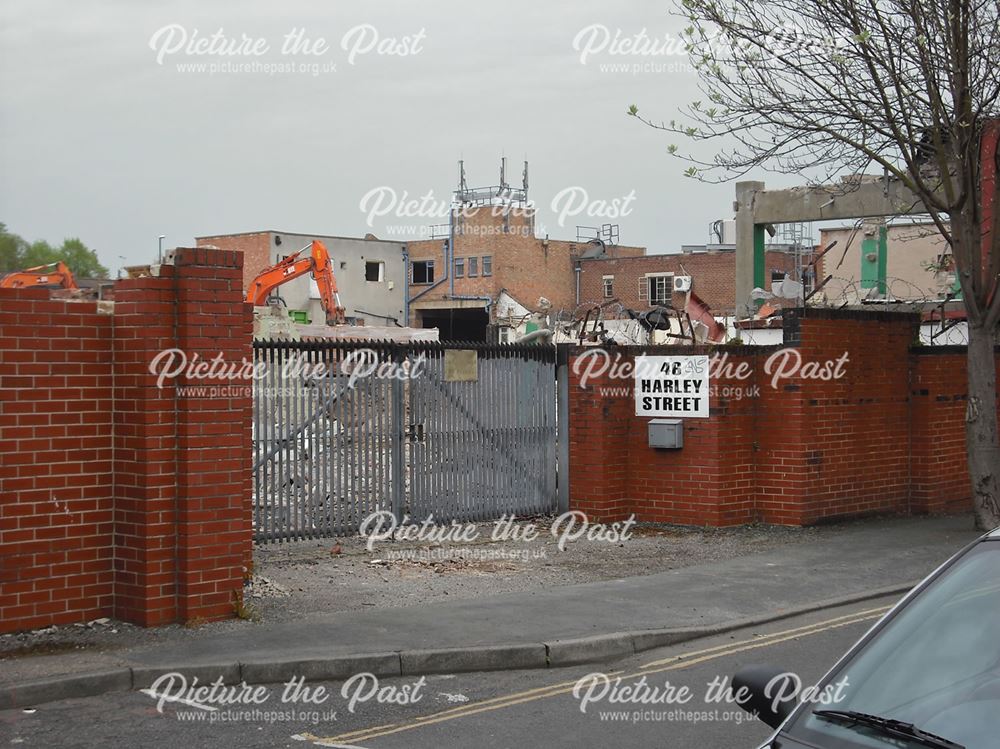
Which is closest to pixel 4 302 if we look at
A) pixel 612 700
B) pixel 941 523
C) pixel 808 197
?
pixel 612 700

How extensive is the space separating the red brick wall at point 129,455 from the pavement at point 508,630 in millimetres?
686

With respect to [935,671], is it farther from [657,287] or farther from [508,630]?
[657,287]

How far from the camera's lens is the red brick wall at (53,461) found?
8305 millimetres

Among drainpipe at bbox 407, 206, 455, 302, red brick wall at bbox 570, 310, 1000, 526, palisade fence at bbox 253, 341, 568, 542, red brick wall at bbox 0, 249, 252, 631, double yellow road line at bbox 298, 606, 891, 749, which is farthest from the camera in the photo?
drainpipe at bbox 407, 206, 455, 302

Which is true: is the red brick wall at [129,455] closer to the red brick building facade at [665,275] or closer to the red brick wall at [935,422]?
the red brick wall at [935,422]

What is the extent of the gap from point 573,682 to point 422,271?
208ft

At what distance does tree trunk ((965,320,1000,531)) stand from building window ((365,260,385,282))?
187 ft

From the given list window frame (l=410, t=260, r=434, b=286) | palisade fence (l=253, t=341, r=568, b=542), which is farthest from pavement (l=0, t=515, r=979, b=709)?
window frame (l=410, t=260, r=434, b=286)

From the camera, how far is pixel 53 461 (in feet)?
28.0

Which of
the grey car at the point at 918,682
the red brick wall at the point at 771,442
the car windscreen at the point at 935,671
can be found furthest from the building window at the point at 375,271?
the car windscreen at the point at 935,671

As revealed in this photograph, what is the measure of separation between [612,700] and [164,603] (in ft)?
12.1

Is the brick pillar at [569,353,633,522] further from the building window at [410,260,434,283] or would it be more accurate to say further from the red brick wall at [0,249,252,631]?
the building window at [410,260,434,283]

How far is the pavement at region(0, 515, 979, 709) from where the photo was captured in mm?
7562

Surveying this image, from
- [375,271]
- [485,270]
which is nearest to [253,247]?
[375,271]
